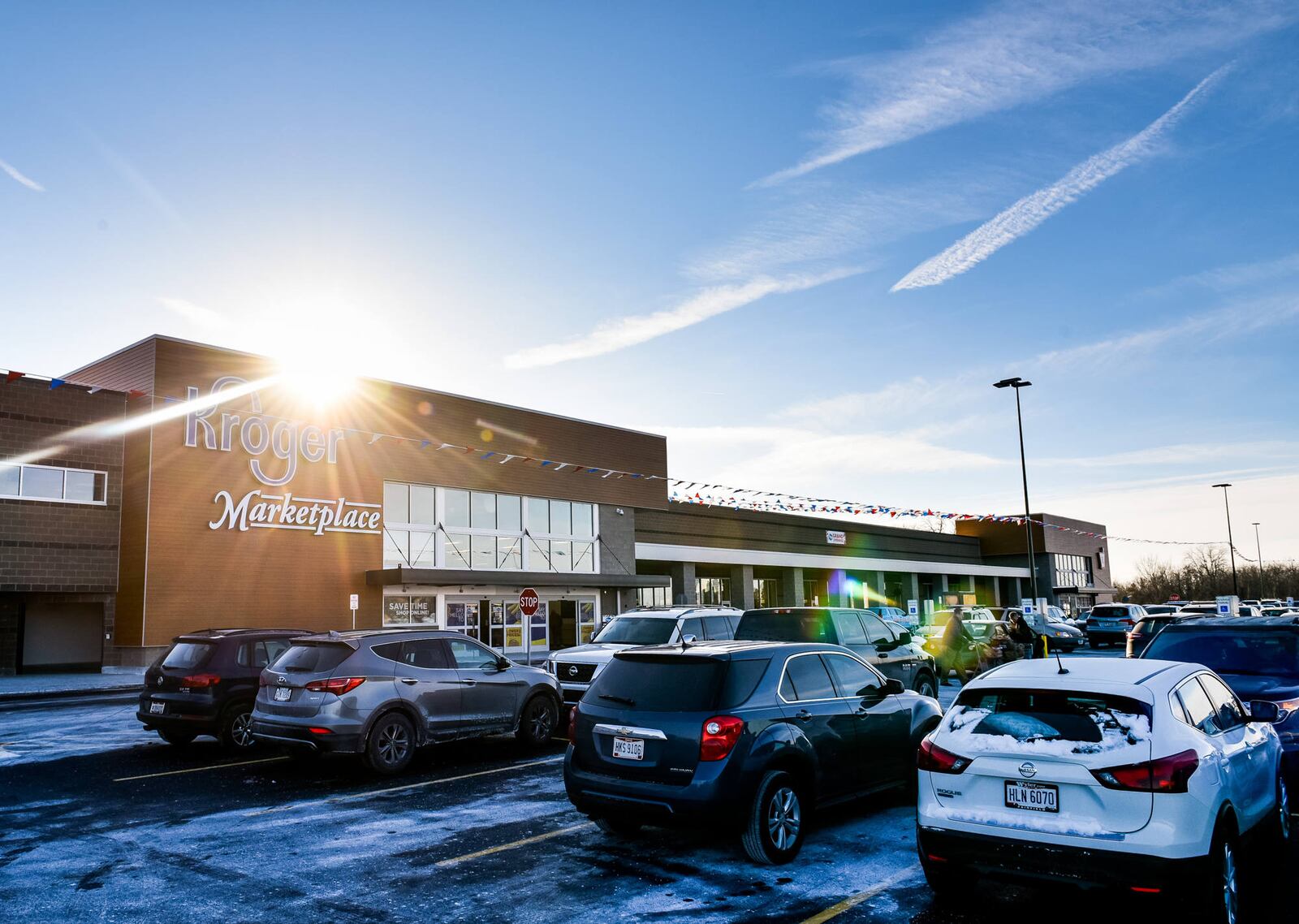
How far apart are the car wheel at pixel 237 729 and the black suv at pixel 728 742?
6743mm

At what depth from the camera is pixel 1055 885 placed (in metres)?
5.14

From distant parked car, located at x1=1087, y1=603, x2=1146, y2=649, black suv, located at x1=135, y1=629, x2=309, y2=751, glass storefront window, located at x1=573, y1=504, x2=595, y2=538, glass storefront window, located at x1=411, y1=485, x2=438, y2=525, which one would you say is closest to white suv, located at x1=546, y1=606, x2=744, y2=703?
black suv, located at x1=135, y1=629, x2=309, y2=751

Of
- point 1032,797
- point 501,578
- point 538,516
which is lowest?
point 1032,797

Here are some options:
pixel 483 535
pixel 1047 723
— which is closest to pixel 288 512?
pixel 483 535

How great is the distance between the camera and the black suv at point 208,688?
1235 centimetres

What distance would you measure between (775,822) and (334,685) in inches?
221

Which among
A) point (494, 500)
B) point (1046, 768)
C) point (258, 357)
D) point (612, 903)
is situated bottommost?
point (612, 903)

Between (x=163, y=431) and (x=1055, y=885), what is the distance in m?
29.0

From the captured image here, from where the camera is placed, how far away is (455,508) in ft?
118

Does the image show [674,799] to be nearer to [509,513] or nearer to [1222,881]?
[1222,881]

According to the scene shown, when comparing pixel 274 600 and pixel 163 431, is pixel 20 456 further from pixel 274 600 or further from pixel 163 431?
pixel 274 600

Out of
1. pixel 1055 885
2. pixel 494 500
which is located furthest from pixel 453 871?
pixel 494 500

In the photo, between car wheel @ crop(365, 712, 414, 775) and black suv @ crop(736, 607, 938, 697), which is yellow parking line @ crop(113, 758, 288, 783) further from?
black suv @ crop(736, 607, 938, 697)

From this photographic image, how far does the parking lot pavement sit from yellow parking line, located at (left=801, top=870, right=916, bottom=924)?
16 mm
